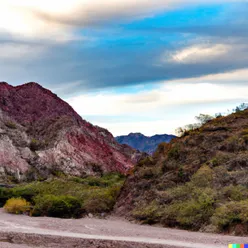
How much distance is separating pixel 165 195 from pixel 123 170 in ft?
208

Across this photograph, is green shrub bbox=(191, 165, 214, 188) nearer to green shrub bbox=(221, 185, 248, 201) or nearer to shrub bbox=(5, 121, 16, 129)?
green shrub bbox=(221, 185, 248, 201)

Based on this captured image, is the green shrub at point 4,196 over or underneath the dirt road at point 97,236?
over

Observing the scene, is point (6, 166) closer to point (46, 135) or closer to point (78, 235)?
point (46, 135)

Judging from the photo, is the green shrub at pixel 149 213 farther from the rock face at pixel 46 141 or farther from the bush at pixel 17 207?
the rock face at pixel 46 141

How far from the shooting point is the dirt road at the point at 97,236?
26109 millimetres

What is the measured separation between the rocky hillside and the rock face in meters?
38.5

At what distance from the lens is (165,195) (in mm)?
36969

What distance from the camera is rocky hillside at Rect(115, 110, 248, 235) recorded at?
3206 centimetres

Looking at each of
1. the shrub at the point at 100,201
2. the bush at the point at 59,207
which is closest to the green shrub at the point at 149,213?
the shrub at the point at 100,201

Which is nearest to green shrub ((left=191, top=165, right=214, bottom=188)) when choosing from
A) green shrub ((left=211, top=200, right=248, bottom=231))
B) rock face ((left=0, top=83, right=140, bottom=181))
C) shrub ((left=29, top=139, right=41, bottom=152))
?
green shrub ((left=211, top=200, right=248, bottom=231))

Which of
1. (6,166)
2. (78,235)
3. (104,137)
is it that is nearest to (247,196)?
(78,235)

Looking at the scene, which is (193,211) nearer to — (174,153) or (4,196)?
(174,153)

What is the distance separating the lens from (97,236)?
1130 inches

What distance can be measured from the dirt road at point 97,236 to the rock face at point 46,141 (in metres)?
43.5
